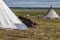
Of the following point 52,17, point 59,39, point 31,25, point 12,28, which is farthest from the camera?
point 52,17

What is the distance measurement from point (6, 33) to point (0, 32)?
25 centimetres

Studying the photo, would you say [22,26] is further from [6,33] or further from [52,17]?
[52,17]

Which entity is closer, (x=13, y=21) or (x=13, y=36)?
(x=13, y=36)

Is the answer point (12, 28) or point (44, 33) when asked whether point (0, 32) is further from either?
point (44, 33)

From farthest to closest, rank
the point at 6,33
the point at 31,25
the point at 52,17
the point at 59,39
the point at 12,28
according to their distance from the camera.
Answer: the point at 52,17
the point at 31,25
the point at 12,28
the point at 6,33
the point at 59,39

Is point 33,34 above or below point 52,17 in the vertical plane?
above

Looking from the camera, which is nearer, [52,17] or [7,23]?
[7,23]

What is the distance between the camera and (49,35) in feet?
46.3

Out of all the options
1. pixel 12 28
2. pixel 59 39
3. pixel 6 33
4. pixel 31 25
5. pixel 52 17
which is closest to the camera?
pixel 59 39

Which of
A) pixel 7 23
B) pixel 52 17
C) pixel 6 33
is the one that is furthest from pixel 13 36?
pixel 52 17

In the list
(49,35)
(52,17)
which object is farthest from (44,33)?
(52,17)


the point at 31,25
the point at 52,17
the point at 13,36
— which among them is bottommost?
the point at 52,17

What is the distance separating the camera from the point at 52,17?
78.7 ft

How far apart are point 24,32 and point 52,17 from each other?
9.72 meters
